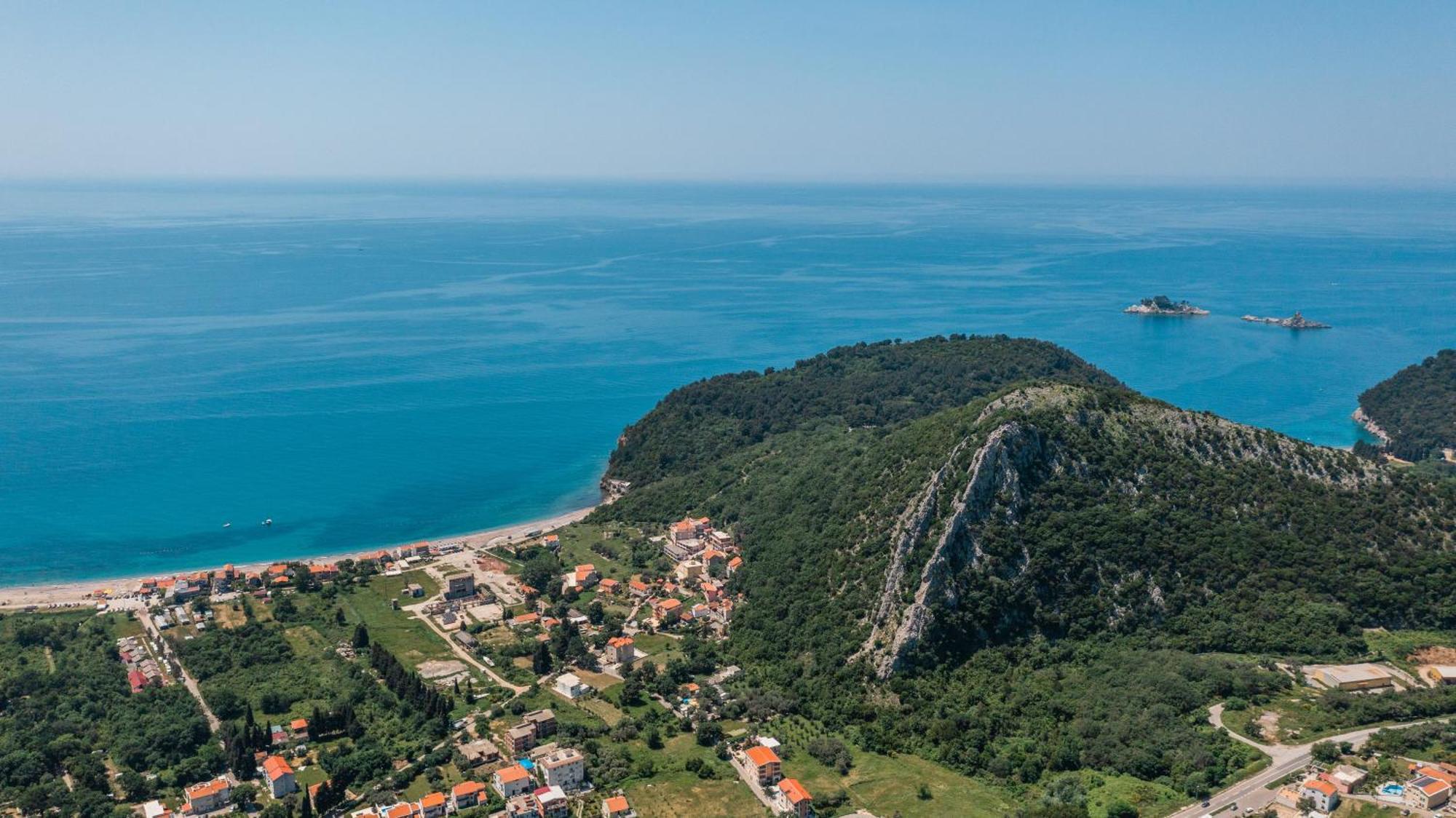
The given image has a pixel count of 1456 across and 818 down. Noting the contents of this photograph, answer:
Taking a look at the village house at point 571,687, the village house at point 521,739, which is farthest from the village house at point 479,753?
the village house at point 571,687

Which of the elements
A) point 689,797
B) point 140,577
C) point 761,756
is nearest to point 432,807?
point 689,797

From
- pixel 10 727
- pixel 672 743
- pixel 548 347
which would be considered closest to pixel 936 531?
pixel 672 743

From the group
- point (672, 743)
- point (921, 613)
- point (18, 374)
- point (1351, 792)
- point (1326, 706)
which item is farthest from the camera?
point (18, 374)

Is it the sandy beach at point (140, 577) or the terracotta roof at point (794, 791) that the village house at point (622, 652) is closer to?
the terracotta roof at point (794, 791)

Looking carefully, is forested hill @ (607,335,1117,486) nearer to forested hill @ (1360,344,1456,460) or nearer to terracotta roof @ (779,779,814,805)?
forested hill @ (1360,344,1456,460)

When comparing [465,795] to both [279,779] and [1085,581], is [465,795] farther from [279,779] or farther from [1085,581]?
[1085,581]

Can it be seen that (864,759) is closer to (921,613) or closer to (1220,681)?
(921,613)

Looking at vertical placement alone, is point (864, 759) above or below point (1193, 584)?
below
